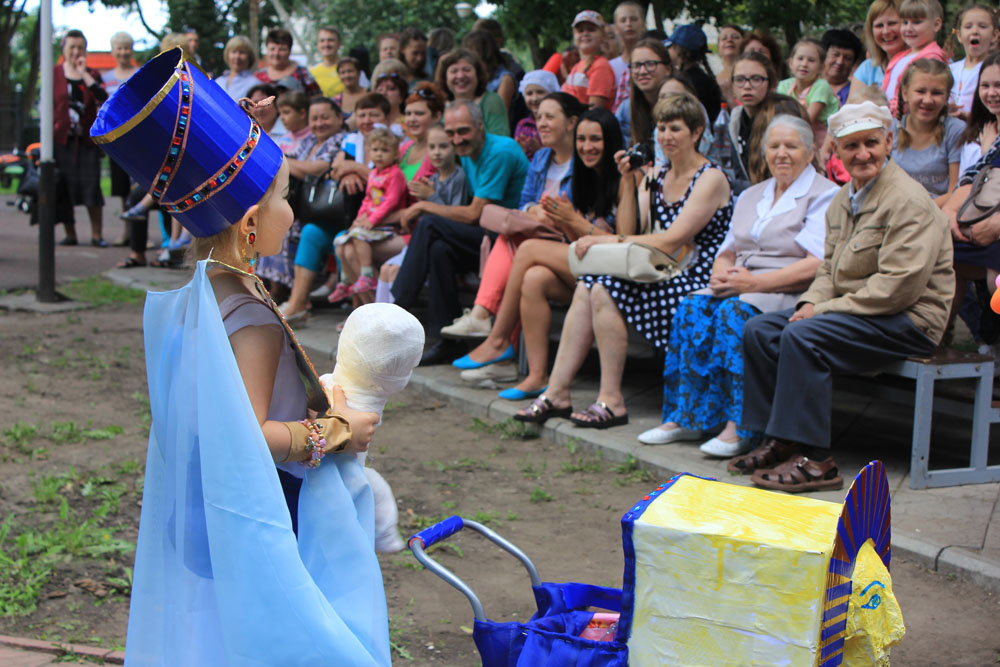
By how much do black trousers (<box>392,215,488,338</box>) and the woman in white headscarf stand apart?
3.75 feet

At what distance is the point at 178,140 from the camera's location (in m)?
2.18

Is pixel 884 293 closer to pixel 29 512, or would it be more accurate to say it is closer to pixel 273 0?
pixel 29 512

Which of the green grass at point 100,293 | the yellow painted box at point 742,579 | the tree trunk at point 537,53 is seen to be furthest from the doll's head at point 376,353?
the tree trunk at point 537,53

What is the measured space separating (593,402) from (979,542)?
107 inches

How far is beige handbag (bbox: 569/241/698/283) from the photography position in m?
5.82

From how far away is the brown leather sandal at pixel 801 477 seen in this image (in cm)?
486

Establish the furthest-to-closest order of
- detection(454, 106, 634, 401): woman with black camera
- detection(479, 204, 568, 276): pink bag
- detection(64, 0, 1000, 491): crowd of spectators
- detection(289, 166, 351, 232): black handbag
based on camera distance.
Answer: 1. detection(289, 166, 351, 232): black handbag
2. detection(479, 204, 568, 276): pink bag
3. detection(454, 106, 634, 401): woman with black camera
4. detection(64, 0, 1000, 491): crowd of spectators

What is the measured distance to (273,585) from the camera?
2184mm

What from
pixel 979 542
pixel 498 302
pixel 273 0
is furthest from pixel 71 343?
pixel 273 0

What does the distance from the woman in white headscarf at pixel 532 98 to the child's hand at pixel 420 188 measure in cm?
87

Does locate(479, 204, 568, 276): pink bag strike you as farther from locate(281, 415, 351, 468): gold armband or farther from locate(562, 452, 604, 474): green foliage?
locate(281, 415, 351, 468): gold armband

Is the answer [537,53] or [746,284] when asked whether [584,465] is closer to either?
[746,284]

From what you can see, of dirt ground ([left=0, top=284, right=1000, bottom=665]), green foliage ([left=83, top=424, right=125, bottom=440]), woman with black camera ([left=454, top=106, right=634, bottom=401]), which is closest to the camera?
dirt ground ([left=0, top=284, right=1000, bottom=665])

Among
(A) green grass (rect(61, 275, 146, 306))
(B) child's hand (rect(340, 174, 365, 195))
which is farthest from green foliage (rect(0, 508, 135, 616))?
(A) green grass (rect(61, 275, 146, 306))
